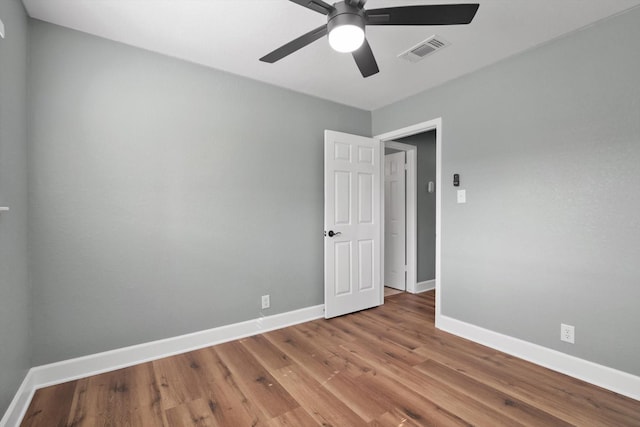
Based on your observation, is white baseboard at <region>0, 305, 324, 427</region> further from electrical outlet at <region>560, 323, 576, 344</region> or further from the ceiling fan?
the ceiling fan

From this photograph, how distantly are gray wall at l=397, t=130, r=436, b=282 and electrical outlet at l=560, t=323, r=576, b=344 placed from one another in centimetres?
215

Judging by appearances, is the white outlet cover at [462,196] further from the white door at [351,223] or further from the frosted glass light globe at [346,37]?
the frosted glass light globe at [346,37]

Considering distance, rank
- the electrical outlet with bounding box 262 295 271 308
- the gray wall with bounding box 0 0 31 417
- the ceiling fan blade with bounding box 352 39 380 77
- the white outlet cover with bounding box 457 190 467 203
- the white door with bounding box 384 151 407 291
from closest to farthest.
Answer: the gray wall with bounding box 0 0 31 417 < the ceiling fan blade with bounding box 352 39 380 77 < the white outlet cover with bounding box 457 190 467 203 < the electrical outlet with bounding box 262 295 271 308 < the white door with bounding box 384 151 407 291

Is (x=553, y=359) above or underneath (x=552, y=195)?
underneath

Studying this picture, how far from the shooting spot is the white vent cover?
7.35 ft

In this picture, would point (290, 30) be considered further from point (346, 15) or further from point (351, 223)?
point (351, 223)

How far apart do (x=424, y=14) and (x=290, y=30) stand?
3.51 ft

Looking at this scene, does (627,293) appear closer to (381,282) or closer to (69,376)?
(381,282)

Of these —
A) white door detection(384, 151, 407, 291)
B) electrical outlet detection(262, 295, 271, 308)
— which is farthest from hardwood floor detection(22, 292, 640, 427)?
white door detection(384, 151, 407, 291)

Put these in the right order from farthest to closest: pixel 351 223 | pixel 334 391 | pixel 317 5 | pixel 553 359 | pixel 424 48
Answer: pixel 351 223
pixel 424 48
pixel 553 359
pixel 334 391
pixel 317 5

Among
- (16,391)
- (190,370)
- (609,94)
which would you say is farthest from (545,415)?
(16,391)

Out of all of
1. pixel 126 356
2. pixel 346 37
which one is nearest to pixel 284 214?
pixel 126 356

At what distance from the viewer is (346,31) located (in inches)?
57.0

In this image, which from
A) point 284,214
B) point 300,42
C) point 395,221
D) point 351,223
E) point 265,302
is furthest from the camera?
point 395,221
